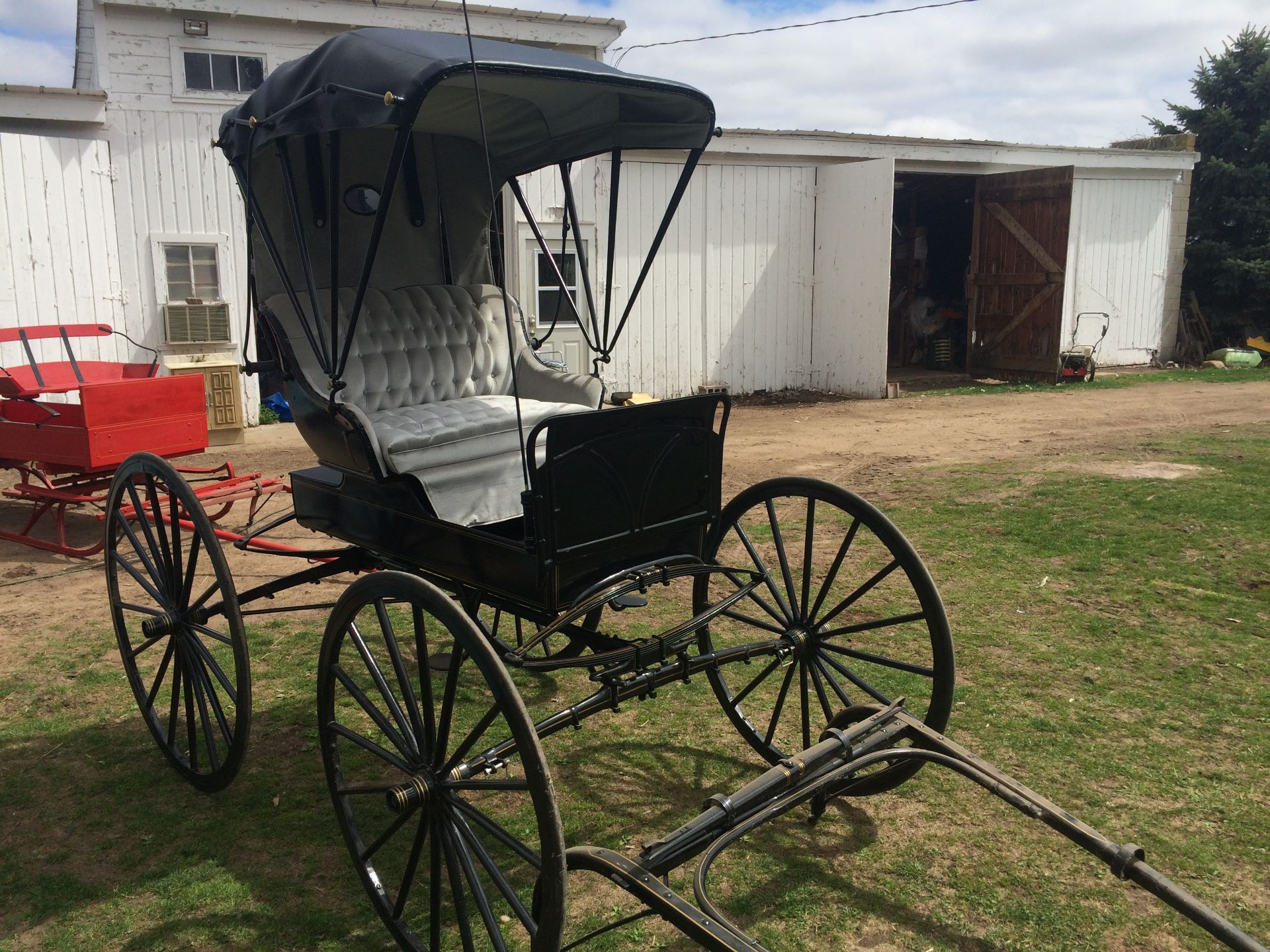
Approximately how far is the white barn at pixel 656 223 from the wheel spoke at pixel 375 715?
8.46m

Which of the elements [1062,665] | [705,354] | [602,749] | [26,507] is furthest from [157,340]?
[1062,665]

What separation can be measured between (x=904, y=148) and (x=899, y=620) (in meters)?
12.4

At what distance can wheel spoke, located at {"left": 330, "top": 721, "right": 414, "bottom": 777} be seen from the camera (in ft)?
8.49

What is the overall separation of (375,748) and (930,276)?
697 inches

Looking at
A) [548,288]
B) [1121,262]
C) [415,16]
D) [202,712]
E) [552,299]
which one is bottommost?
[202,712]

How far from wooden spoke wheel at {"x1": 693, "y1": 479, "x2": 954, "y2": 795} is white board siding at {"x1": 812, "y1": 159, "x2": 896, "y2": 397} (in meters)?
7.67

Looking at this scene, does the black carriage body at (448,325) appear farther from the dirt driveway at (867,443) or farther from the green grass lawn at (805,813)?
the dirt driveway at (867,443)

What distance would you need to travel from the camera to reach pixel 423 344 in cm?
462

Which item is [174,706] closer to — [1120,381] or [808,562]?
[808,562]

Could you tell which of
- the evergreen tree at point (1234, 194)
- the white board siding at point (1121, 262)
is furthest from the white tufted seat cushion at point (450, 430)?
the evergreen tree at point (1234, 194)

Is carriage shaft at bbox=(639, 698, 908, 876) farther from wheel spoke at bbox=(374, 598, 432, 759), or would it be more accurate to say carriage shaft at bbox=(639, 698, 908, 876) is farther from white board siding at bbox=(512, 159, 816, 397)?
white board siding at bbox=(512, 159, 816, 397)

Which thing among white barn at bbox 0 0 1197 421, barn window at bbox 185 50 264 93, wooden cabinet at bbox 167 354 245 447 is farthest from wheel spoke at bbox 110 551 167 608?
barn window at bbox 185 50 264 93

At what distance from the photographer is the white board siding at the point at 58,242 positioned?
9.20 meters

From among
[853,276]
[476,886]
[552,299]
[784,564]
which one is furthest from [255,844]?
[853,276]
